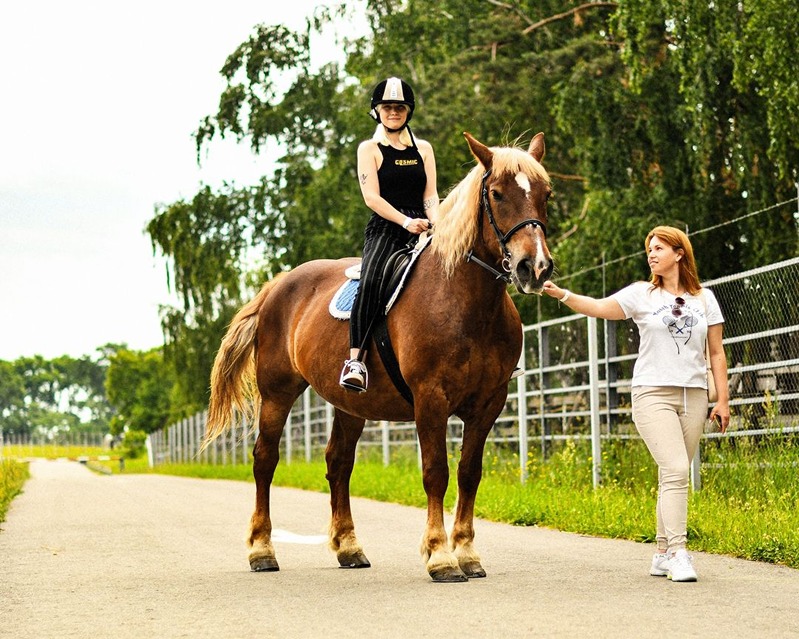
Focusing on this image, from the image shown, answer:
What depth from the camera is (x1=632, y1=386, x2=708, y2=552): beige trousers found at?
24.3 ft

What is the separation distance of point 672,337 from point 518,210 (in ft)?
3.83

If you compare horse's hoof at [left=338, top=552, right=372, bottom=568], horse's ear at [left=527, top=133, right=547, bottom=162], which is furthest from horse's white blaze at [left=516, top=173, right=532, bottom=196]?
horse's hoof at [left=338, top=552, right=372, bottom=568]

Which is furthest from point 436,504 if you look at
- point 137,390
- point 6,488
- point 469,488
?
A: point 137,390

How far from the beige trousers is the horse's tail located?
3.65m

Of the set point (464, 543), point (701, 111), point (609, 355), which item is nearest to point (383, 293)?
point (464, 543)

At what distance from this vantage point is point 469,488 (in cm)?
811

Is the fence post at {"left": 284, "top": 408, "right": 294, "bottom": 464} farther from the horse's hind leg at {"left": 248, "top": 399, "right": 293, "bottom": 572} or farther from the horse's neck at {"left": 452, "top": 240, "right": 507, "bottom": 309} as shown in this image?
the horse's neck at {"left": 452, "top": 240, "right": 507, "bottom": 309}

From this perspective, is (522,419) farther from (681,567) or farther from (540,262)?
A: (540,262)

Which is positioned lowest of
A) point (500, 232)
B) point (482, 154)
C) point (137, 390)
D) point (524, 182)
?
point (500, 232)

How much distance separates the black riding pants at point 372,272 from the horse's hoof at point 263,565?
1563 mm

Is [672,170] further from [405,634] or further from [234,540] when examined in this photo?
[405,634]

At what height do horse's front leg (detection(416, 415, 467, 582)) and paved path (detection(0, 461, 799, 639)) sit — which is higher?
horse's front leg (detection(416, 415, 467, 582))

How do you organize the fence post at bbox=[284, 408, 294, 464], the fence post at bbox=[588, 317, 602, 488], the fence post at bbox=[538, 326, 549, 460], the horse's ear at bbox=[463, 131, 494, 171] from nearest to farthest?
the horse's ear at bbox=[463, 131, 494, 171], the fence post at bbox=[588, 317, 602, 488], the fence post at bbox=[538, 326, 549, 460], the fence post at bbox=[284, 408, 294, 464]

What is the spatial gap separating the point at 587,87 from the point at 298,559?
54.0ft
